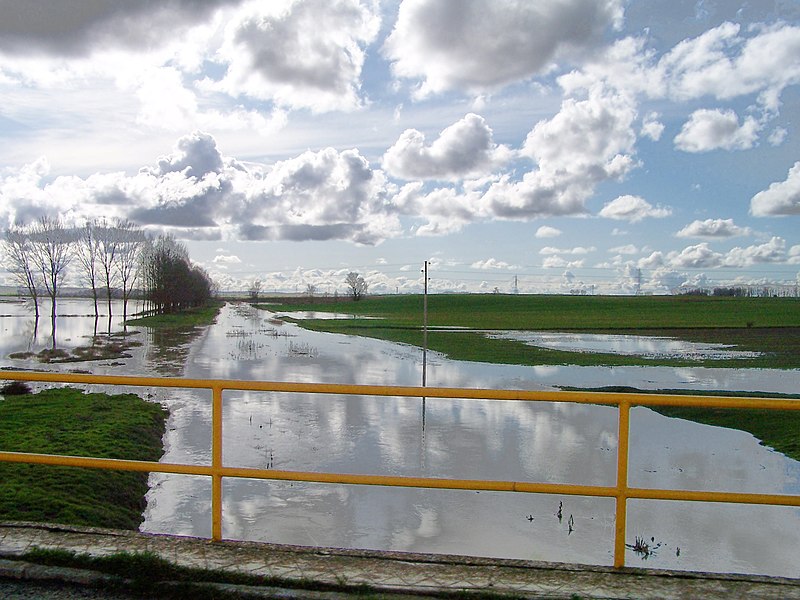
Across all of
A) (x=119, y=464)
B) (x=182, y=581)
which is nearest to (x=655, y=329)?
A: (x=119, y=464)

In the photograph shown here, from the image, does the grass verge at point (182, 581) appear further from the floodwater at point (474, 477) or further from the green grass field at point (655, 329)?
the green grass field at point (655, 329)

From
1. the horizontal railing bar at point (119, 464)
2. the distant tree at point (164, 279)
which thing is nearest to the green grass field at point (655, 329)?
the horizontal railing bar at point (119, 464)

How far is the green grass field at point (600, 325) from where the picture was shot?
4125 cm

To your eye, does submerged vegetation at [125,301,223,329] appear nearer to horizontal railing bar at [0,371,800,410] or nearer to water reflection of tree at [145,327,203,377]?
water reflection of tree at [145,327,203,377]

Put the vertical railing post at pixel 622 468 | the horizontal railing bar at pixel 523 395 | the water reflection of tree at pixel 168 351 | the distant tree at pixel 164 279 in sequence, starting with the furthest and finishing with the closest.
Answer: the distant tree at pixel 164 279
the water reflection of tree at pixel 168 351
the vertical railing post at pixel 622 468
the horizontal railing bar at pixel 523 395

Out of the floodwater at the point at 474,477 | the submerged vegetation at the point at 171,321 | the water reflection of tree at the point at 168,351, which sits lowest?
the submerged vegetation at the point at 171,321

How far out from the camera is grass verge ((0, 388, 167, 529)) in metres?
10.6

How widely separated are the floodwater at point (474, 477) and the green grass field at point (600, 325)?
50.4 ft

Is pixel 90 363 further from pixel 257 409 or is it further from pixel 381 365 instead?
pixel 257 409

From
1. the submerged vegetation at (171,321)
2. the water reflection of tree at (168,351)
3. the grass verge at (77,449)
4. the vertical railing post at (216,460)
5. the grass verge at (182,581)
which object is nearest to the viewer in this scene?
the grass verge at (182,581)

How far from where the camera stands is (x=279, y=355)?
40438 millimetres

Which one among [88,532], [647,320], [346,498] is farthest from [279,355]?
[647,320]

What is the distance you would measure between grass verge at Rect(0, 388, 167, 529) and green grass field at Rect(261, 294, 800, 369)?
22691 mm

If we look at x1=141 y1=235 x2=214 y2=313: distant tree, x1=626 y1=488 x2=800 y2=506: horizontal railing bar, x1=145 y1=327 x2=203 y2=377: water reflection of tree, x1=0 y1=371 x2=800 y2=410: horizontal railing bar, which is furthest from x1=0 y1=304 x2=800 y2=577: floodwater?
x1=141 y1=235 x2=214 y2=313: distant tree
